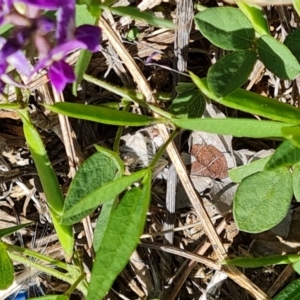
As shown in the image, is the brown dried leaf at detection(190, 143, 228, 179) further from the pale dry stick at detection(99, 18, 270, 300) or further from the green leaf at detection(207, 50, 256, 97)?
the green leaf at detection(207, 50, 256, 97)

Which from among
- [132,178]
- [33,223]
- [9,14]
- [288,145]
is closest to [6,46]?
[9,14]

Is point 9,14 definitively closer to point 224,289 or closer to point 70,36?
point 70,36

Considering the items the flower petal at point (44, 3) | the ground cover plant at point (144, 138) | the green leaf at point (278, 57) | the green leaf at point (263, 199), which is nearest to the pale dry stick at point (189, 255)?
the ground cover plant at point (144, 138)

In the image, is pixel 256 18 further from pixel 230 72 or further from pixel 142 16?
pixel 142 16

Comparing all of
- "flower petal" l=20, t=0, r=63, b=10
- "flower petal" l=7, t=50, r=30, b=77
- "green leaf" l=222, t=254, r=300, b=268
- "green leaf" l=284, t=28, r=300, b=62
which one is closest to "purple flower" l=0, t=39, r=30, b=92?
"flower petal" l=7, t=50, r=30, b=77

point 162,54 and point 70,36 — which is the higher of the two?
point 70,36

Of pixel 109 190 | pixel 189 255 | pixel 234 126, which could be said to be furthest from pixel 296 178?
pixel 189 255

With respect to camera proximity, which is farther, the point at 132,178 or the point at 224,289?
the point at 224,289
